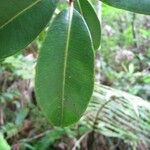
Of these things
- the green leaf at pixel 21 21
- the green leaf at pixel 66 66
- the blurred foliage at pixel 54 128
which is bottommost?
the blurred foliage at pixel 54 128

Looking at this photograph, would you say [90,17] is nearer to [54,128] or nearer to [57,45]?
[57,45]

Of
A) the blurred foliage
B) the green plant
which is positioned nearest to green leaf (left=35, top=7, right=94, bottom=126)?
the green plant

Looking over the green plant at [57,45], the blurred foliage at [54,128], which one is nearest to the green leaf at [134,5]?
the green plant at [57,45]

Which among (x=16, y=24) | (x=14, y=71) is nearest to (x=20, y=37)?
(x=16, y=24)

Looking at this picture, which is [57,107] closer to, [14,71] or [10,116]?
[14,71]

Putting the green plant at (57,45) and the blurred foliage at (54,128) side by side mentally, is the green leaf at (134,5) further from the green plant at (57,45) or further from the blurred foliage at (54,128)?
the blurred foliage at (54,128)

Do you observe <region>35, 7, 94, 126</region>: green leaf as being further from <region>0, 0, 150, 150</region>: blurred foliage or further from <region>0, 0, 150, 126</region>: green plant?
<region>0, 0, 150, 150</region>: blurred foliage
